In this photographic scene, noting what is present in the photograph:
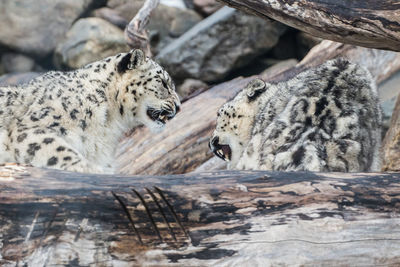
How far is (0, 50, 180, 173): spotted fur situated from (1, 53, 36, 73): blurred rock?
7061 millimetres

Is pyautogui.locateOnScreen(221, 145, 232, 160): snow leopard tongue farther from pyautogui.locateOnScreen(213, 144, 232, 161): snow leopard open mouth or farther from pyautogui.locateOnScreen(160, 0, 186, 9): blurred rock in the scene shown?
pyautogui.locateOnScreen(160, 0, 186, 9): blurred rock

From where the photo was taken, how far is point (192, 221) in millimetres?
2559

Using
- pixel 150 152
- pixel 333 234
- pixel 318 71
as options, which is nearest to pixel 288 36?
pixel 150 152

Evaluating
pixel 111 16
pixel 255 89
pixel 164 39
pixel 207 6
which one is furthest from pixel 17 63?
pixel 255 89

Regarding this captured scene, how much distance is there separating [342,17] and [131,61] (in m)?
1.62

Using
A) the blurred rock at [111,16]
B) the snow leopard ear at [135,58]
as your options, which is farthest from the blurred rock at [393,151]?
the blurred rock at [111,16]

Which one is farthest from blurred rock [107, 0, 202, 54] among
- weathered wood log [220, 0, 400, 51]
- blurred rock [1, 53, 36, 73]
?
weathered wood log [220, 0, 400, 51]

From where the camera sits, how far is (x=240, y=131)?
4.77 meters

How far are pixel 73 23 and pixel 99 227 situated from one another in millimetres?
9400

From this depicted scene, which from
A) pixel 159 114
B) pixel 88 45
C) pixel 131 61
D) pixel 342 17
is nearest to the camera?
pixel 342 17

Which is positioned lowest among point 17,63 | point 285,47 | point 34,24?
point 17,63

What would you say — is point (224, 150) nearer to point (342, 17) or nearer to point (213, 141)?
point (213, 141)

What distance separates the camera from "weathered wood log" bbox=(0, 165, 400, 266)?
7.95 feet

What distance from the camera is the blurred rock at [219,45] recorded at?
404 inches
